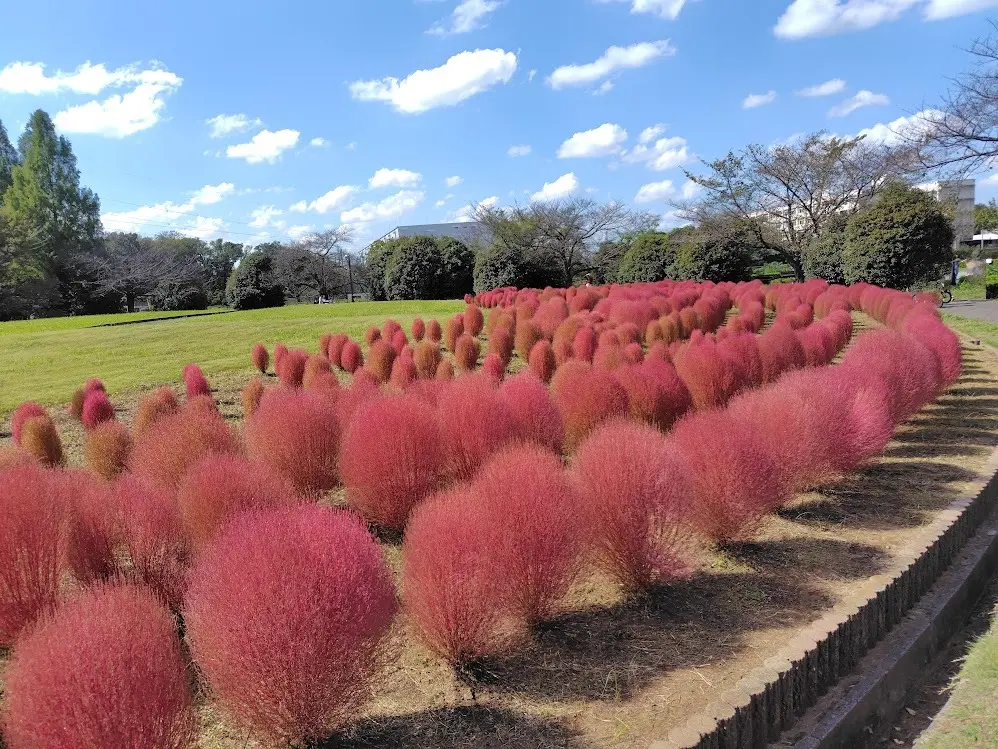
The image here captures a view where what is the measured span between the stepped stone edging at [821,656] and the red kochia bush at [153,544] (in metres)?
2.76

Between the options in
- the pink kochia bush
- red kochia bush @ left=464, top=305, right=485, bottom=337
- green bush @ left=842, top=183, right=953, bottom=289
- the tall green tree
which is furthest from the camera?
the tall green tree

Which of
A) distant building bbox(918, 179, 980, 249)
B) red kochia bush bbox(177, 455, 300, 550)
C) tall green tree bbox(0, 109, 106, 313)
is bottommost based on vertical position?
red kochia bush bbox(177, 455, 300, 550)

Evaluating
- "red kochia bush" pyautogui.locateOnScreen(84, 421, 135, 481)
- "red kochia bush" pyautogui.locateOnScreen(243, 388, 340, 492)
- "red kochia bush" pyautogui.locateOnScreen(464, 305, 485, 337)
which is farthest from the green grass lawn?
"red kochia bush" pyautogui.locateOnScreen(464, 305, 485, 337)

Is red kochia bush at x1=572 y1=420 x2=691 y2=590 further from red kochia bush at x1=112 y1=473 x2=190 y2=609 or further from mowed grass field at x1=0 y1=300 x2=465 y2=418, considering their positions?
mowed grass field at x1=0 y1=300 x2=465 y2=418

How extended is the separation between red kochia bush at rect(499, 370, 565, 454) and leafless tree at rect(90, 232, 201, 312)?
38289 mm

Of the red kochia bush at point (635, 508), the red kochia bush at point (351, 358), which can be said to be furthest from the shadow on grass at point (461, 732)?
the red kochia bush at point (351, 358)

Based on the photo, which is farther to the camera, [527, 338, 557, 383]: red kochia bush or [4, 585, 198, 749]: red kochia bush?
[527, 338, 557, 383]: red kochia bush

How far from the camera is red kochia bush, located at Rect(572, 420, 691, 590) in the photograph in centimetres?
398

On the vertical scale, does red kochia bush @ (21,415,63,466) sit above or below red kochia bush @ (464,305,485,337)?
below

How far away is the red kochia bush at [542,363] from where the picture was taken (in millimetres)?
Answer: 9938

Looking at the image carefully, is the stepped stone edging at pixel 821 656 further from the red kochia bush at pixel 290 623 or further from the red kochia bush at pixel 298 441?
the red kochia bush at pixel 298 441

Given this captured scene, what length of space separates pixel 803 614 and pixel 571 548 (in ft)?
4.69

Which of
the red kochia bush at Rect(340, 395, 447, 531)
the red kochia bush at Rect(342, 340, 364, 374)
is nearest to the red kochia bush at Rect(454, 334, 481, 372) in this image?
the red kochia bush at Rect(342, 340, 364, 374)

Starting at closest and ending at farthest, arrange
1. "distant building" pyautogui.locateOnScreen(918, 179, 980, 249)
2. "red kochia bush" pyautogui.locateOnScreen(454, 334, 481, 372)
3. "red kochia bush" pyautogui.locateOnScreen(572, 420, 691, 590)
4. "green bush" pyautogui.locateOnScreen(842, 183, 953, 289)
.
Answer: "red kochia bush" pyautogui.locateOnScreen(572, 420, 691, 590) < "red kochia bush" pyautogui.locateOnScreen(454, 334, 481, 372) < "green bush" pyautogui.locateOnScreen(842, 183, 953, 289) < "distant building" pyautogui.locateOnScreen(918, 179, 980, 249)
